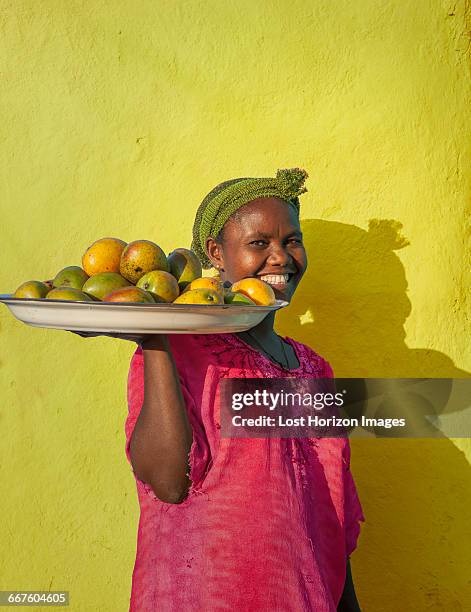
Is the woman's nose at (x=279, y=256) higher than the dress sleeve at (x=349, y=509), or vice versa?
the woman's nose at (x=279, y=256)

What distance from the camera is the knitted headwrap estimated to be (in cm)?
206

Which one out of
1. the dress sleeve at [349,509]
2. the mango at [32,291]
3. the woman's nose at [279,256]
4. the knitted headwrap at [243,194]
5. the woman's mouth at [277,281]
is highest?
the knitted headwrap at [243,194]

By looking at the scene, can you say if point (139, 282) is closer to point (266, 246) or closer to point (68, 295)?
point (68, 295)

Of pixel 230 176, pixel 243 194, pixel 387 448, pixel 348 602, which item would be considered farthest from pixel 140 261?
pixel 387 448

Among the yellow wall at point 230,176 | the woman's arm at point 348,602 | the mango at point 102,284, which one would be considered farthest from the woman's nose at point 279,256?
the woman's arm at point 348,602

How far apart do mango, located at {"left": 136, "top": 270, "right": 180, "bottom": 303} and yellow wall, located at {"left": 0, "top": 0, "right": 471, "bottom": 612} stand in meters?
1.14

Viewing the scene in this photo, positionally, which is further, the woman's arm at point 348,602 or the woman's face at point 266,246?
the woman's arm at point 348,602

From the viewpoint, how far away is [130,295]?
148cm

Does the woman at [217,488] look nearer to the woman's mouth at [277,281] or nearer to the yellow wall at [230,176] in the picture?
the woman's mouth at [277,281]

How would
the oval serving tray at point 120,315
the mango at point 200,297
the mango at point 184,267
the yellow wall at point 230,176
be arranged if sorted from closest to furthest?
the oval serving tray at point 120,315 < the mango at point 200,297 < the mango at point 184,267 < the yellow wall at point 230,176

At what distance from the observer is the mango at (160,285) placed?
1.58 meters

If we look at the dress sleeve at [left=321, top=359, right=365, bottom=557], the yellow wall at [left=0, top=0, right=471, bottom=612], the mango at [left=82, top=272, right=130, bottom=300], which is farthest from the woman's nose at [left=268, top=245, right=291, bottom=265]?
the yellow wall at [left=0, top=0, right=471, bottom=612]

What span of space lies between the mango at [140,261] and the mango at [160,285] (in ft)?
0.17

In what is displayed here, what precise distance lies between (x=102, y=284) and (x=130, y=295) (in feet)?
0.53
